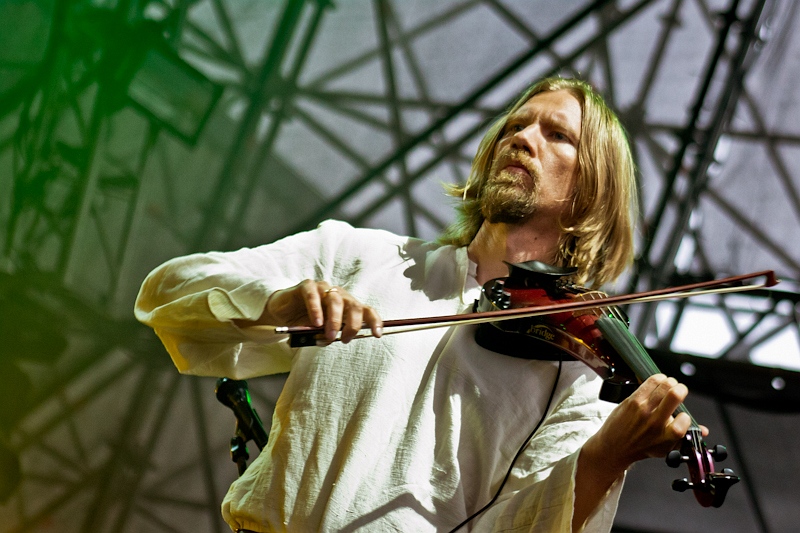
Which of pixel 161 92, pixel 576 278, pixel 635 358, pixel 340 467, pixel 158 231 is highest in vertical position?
pixel 161 92

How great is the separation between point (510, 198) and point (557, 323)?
1.21ft

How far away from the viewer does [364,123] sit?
4.48 m

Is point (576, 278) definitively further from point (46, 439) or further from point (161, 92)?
A: point (46, 439)

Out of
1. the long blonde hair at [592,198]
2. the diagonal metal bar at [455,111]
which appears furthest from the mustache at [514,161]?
the diagonal metal bar at [455,111]

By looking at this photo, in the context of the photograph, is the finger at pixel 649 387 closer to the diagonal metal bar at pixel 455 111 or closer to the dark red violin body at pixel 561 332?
the dark red violin body at pixel 561 332

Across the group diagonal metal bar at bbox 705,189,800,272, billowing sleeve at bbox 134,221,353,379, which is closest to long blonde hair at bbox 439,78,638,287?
billowing sleeve at bbox 134,221,353,379

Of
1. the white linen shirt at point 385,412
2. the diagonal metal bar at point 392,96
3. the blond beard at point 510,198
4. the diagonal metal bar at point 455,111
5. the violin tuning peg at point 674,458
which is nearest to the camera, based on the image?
the violin tuning peg at point 674,458

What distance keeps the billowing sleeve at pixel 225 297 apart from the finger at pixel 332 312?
170mm

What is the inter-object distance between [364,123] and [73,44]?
144 centimetres

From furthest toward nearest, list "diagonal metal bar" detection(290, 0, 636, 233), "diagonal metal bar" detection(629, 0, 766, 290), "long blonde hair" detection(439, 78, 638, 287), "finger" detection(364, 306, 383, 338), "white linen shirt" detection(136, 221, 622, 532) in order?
"diagonal metal bar" detection(290, 0, 636, 233)
"diagonal metal bar" detection(629, 0, 766, 290)
"long blonde hair" detection(439, 78, 638, 287)
"white linen shirt" detection(136, 221, 622, 532)
"finger" detection(364, 306, 383, 338)

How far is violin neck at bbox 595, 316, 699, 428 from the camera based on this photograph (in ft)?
5.40

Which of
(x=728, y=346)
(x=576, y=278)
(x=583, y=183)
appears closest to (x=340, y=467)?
(x=576, y=278)

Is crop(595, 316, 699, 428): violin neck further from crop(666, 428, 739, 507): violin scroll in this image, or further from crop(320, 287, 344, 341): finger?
crop(320, 287, 344, 341): finger

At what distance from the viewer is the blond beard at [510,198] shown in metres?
2.07
